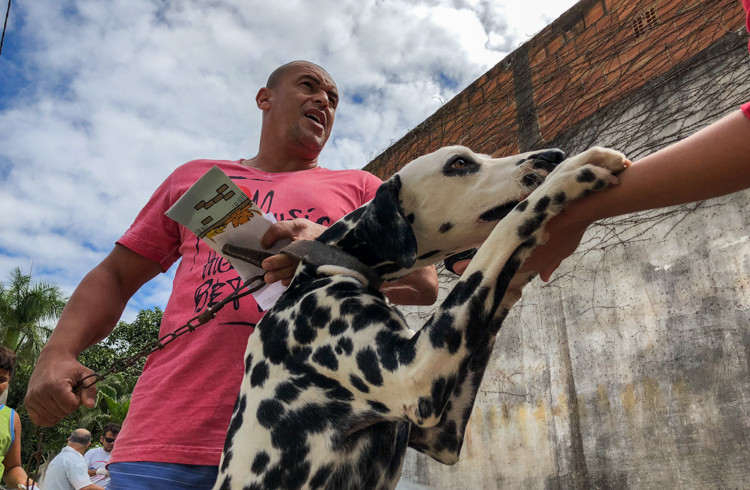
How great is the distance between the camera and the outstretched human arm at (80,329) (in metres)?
2.39

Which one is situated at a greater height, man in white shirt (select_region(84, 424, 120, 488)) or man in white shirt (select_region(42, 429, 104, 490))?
man in white shirt (select_region(84, 424, 120, 488))

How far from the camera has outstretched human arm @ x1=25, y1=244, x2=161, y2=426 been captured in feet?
7.84

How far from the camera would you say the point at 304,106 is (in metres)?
3.29

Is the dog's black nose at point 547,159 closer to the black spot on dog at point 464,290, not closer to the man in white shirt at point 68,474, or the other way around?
the black spot on dog at point 464,290

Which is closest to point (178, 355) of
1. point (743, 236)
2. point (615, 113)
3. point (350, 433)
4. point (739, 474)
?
point (350, 433)

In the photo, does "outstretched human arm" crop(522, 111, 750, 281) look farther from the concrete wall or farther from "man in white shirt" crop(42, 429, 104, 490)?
"man in white shirt" crop(42, 429, 104, 490)

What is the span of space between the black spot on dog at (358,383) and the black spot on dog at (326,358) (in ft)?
0.23

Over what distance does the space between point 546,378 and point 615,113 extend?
2.72 metres

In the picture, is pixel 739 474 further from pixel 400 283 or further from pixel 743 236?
pixel 400 283

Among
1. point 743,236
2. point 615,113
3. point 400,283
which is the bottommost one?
point 400,283

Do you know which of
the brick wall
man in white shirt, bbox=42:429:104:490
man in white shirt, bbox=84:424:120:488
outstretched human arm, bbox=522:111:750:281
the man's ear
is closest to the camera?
outstretched human arm, bbox=522:111:750:281

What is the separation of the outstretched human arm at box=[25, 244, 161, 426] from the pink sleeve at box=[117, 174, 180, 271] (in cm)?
5

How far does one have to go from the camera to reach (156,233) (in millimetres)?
2902

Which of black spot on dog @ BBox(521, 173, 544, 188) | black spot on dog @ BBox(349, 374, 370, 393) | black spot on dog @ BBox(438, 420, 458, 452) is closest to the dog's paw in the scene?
black spot on dog @ BBox(521, 173, 544, 188)
